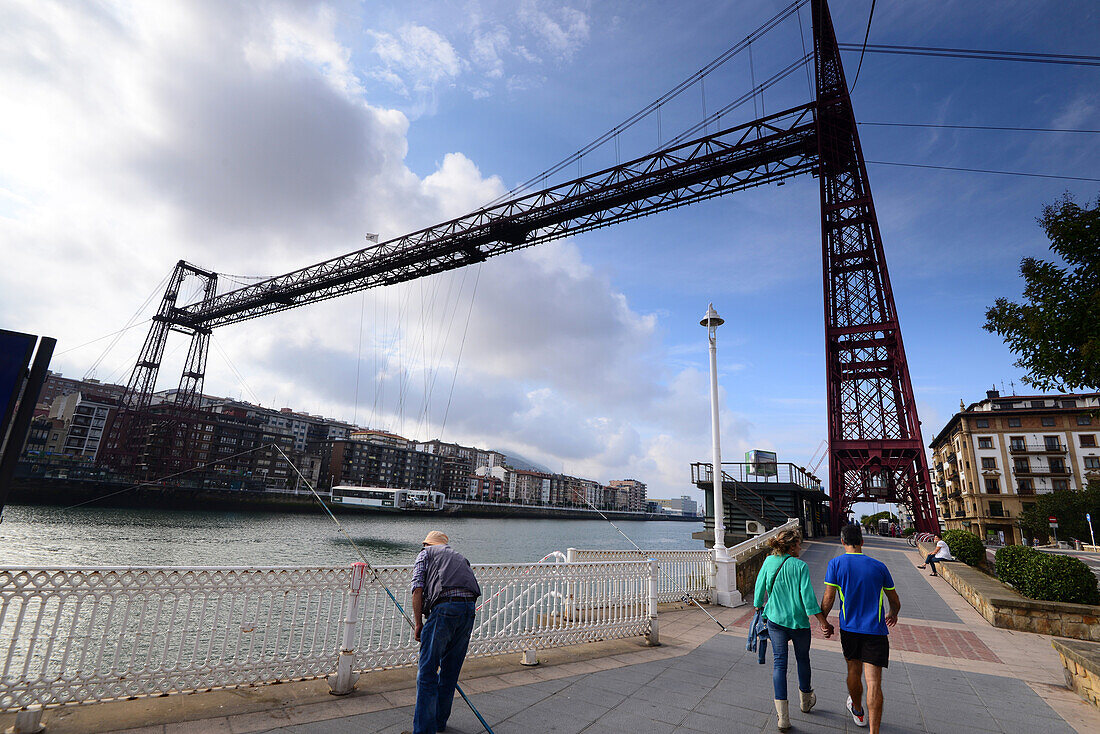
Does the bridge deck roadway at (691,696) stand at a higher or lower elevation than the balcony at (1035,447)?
lower

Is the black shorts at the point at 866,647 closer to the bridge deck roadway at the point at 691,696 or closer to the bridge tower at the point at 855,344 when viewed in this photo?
the bridge deck roadway at the point at 691,696

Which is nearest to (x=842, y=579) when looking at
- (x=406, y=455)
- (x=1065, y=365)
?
(x=1065, y=365)

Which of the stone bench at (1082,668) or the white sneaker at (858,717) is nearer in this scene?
the white sneaker at (858,717)

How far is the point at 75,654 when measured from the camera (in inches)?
387

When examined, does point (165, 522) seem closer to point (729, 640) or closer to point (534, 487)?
point (729, 640)

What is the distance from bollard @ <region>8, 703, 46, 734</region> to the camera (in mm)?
3217

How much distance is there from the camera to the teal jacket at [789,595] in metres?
4.20

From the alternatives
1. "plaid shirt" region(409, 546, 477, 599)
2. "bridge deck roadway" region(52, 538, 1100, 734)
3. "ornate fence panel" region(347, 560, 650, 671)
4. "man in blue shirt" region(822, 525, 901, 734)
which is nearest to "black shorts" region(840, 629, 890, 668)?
"man in blue shirt" region(822, 525, 901, 734)

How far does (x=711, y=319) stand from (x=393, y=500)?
3163 inches

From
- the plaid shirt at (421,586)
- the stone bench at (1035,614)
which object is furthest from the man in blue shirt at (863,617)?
the stone bench at (1035,614)

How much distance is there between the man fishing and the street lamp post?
22.9 feet

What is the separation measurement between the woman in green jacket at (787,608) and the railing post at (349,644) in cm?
364

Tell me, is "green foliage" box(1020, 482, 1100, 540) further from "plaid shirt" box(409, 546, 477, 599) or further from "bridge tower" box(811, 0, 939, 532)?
"plaid shirt" box(409, 546, 477, 599)

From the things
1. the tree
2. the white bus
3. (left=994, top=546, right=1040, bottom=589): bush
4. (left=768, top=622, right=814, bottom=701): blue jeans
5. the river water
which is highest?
the tree
